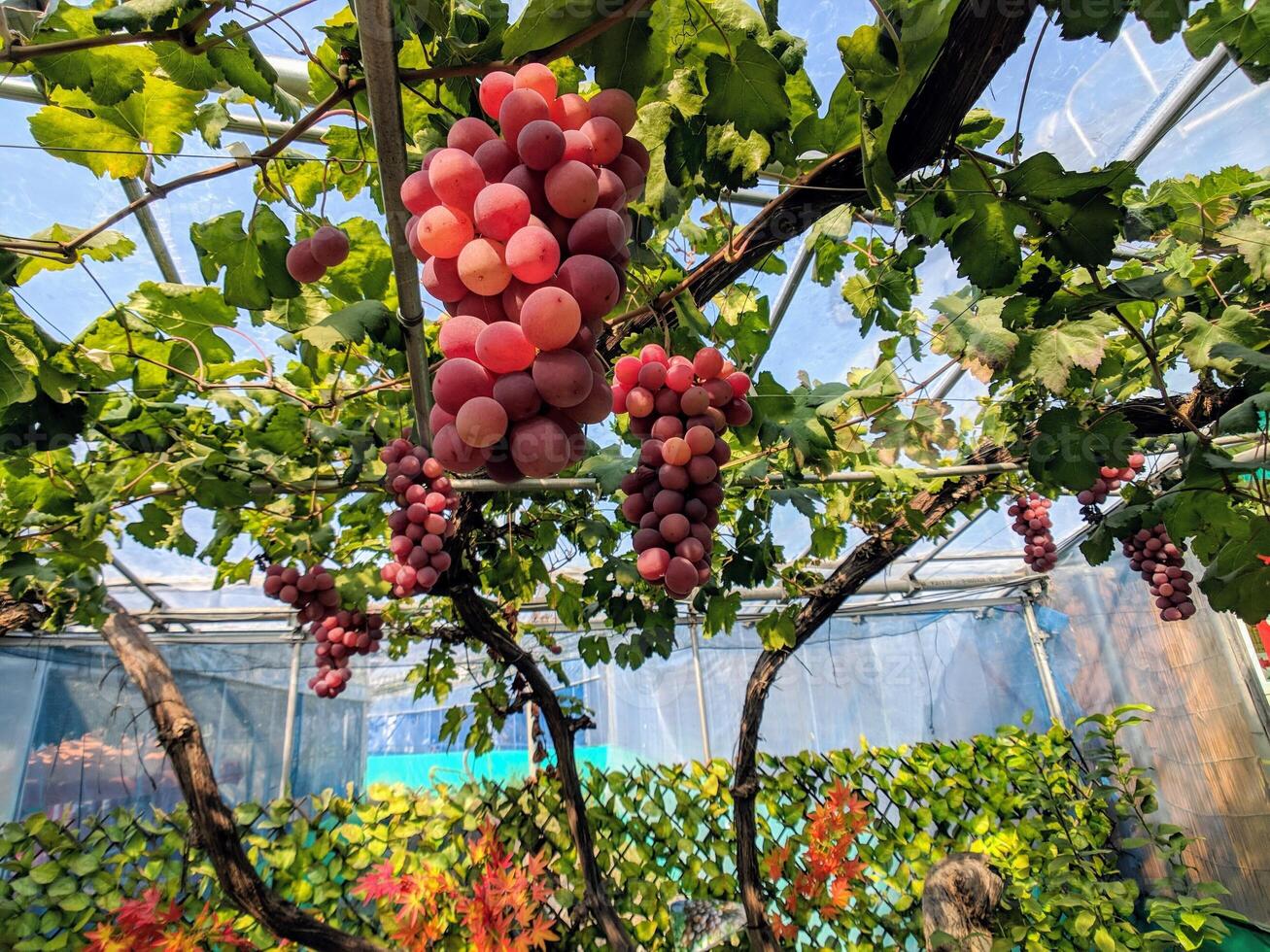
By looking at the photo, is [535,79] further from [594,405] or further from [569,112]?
[594,405]

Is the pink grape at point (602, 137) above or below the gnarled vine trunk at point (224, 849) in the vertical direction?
above

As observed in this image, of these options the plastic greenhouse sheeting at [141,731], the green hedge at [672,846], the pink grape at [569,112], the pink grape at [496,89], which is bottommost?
the green hedge at [672,846]

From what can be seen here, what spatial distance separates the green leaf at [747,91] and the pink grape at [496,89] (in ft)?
0.70

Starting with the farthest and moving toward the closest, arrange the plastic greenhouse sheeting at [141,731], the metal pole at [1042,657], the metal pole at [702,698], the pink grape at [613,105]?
1. the metal pole at [1042,657]
2. the metal pole at [702,698]
3. the plastic greenhouse sheeting at [141,731]
4. the pink grape at [613,105]

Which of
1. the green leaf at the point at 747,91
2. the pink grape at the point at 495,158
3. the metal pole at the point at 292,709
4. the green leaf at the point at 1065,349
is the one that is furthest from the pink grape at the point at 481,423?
the metal pole at the point at 292,709

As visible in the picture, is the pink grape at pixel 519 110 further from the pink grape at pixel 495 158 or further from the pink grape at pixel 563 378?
the pink grape at pixel 563 378

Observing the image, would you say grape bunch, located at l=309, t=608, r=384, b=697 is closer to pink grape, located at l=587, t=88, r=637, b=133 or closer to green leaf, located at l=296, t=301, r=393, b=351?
green leaf, located at l=296, t=301, r=393, b=351

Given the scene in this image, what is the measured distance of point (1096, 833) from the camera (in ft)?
13.2

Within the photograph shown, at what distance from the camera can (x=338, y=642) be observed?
2.20 m

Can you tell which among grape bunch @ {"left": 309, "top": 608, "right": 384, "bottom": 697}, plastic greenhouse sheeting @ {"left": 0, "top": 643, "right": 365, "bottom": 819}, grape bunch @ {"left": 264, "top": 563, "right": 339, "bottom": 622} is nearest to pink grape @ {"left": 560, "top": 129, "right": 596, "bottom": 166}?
grape bunch @ {"left": 264, "top": 563, "right": 339, "bottom": 622}

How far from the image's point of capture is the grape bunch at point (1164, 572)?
2.74 meters

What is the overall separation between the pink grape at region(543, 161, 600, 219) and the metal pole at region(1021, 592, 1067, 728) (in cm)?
612

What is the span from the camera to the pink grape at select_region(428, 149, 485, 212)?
0.54 meters

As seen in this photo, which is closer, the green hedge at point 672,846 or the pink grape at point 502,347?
the pink grape at point 502,347
